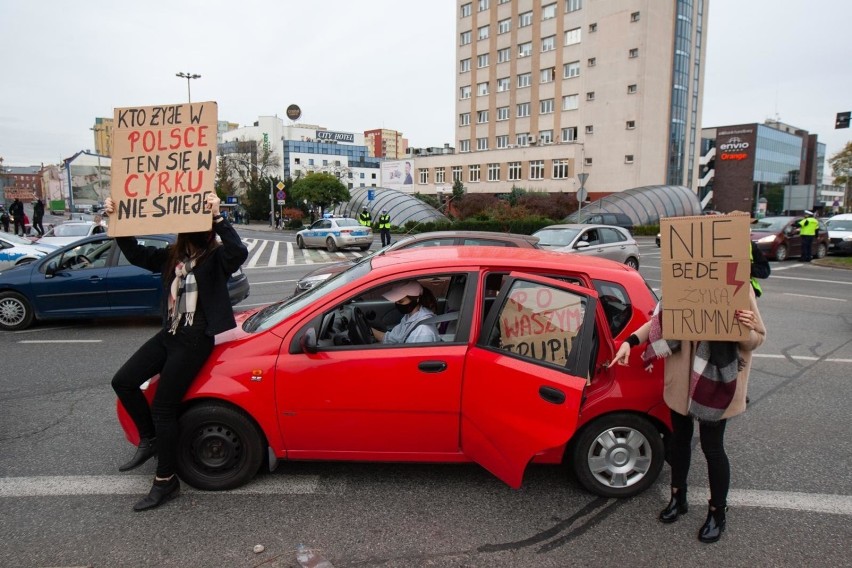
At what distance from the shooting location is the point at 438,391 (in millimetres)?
3363

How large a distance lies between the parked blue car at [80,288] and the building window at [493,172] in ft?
186

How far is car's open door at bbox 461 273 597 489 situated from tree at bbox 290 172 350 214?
166 feet

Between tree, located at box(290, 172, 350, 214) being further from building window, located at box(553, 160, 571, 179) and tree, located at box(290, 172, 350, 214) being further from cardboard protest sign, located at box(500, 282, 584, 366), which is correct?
cardboard protest sign, located at box(500, 282, 584, 366)

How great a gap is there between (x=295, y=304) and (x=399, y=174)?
7212 centimetres

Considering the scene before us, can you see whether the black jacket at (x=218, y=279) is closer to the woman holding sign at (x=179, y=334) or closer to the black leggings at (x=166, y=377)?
the woman holding sign at (x=179, y=334)

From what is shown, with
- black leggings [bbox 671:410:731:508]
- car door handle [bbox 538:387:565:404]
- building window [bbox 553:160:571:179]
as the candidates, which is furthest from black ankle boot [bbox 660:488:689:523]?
building window [bbox 553:160:571:179]

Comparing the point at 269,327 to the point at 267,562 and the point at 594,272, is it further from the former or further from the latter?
the point at 594,272

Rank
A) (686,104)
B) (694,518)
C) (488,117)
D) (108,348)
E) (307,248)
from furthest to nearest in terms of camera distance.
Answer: (488,117) < (686,104) < (307,248) < (108,348) < (694,518)

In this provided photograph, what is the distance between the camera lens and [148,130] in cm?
367

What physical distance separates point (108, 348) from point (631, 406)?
22.4ft

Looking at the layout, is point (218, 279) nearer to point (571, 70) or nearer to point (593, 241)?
point (593, 241)

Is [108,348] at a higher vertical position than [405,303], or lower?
lower

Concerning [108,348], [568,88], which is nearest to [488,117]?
[568,88]

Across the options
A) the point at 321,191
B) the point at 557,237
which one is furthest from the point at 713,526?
the point at 321,191
